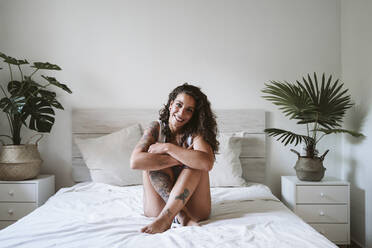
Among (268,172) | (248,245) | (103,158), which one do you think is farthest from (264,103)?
(248,245)

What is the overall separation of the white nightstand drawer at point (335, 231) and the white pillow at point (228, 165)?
0.68 meters

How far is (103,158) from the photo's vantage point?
246 cm

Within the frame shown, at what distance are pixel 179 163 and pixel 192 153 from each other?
102mm

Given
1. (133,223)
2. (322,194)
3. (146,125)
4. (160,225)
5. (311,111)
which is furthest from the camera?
(146,125)

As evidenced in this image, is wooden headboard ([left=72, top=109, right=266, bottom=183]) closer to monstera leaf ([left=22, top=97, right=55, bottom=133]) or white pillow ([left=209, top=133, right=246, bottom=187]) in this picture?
white pillow ([left=209, top=133, right=246, bottom=187])

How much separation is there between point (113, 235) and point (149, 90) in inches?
64.9

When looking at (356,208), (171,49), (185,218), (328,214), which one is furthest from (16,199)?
(356,208)

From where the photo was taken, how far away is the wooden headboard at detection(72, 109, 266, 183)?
8.97ft

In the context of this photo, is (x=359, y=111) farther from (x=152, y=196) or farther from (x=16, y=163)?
(x=16, y=163)

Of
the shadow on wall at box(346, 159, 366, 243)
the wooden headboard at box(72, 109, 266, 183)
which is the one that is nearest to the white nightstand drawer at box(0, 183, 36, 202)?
the wooden headboard at box(72, 109, 266, 183)

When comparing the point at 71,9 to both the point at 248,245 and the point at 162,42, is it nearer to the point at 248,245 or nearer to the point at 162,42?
the point at 162,42

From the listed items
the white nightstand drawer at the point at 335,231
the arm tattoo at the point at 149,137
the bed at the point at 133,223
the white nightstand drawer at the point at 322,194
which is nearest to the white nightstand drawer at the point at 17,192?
the bed at the point at 133,223

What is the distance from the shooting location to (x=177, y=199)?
4.90 feet

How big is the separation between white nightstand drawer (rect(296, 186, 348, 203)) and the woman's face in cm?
118
